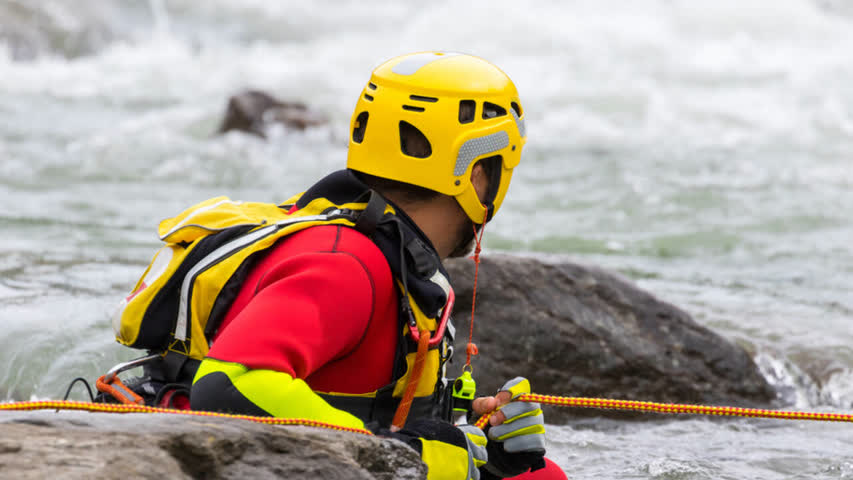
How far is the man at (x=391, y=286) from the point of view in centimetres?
210

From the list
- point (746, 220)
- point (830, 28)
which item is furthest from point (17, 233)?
point (830, 28)

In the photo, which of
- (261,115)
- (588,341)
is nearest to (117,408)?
Answer: (588,341)

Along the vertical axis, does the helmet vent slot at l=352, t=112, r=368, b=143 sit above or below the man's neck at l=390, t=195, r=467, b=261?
above

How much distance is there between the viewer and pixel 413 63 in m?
2.67

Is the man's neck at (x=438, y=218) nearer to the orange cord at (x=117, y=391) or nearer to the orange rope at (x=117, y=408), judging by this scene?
the orange rope at (x=117, y=408)

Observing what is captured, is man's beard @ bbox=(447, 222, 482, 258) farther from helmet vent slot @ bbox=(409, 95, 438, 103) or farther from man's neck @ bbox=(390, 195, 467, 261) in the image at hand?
helmet vent slot @ bbox=(409, 95, 438, 103)

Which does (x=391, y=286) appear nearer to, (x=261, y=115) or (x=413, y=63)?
(x=413, y=63)

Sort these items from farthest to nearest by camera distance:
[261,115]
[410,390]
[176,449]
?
[261,115]
[410,390]
[176,449]

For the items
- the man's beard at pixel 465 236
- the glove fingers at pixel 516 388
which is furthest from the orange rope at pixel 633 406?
the man's beard at pixel 465 236

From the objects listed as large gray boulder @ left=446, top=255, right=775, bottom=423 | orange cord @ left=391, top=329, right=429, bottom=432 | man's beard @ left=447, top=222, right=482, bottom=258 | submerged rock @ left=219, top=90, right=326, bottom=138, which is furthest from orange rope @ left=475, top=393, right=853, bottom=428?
submerged rock @ left=219, top=90, right=326, bottom=138

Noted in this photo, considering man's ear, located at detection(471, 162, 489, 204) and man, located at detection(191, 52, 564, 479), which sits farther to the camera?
man's ear, located at detection(471, 162, 489, 204)

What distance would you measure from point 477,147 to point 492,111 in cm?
13

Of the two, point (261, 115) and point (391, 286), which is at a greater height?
point (261, 115)

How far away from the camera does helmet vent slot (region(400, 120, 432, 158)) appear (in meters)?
2.61
